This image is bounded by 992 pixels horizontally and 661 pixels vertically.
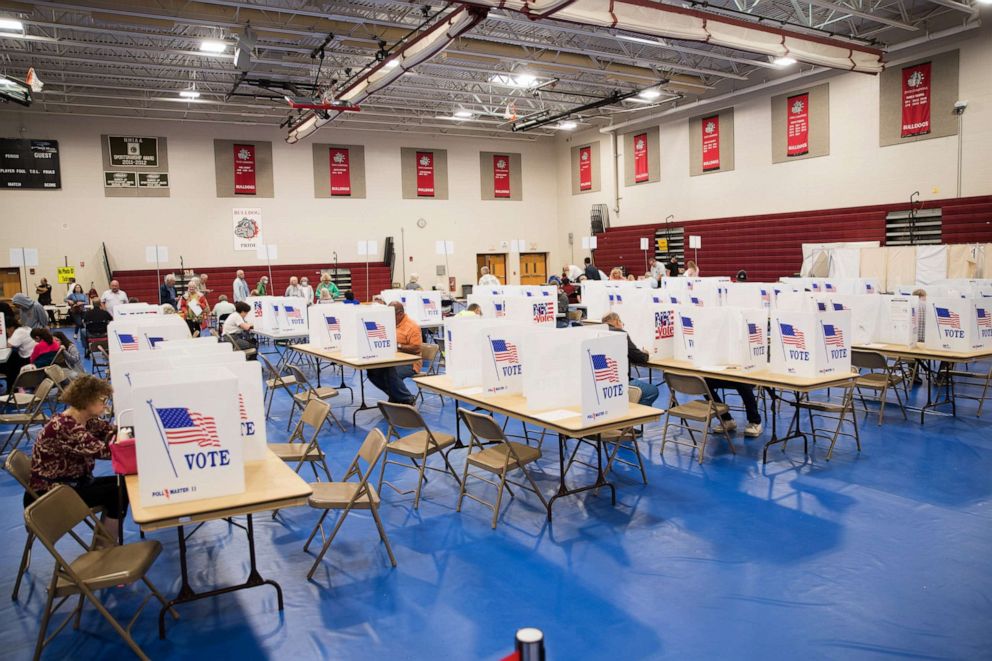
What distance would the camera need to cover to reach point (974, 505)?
16.8 feet

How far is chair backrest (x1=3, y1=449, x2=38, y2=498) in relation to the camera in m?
3.99

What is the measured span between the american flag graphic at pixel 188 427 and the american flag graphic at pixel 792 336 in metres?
5.02

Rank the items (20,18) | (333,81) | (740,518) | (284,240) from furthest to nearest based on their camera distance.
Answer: (284,240), (333,81), (20,18), (740,518)

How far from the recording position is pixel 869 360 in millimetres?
7445

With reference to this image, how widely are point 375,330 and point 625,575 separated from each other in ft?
15.4

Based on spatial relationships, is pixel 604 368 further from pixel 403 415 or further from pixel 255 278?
pixel 255 278

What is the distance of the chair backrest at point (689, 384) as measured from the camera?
20.5ft

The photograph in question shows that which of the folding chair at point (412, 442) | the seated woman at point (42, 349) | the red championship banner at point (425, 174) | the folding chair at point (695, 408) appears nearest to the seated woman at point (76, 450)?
the folding chair at point (412, 442)

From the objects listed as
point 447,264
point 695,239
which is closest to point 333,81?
point 447,264

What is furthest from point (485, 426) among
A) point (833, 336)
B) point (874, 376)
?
point (874, 376)

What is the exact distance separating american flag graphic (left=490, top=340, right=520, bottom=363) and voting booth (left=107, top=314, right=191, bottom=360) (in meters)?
3.68

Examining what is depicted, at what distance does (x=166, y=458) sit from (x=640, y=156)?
70.4 ft

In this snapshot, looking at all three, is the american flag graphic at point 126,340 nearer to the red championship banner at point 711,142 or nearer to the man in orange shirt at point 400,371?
the man in orange shirt at point 400,371

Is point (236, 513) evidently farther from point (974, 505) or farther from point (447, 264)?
point (447, 264)
